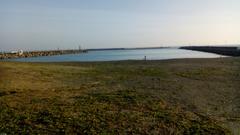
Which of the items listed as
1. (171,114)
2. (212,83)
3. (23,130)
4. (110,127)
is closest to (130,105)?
(171,114)

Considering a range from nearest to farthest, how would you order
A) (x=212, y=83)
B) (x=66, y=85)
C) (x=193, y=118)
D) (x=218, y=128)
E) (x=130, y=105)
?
(x=218, y=128), (x=193, y=118), (x=130, y=105), (x=66, y=85), (x=212, y=83)

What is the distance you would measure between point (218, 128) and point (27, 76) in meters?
11.8

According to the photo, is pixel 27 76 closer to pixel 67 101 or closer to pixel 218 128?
pixel 67 101

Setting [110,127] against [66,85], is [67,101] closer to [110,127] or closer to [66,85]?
[110,127]

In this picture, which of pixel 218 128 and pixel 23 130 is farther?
pixel 218 128

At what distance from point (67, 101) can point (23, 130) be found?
11.6ft

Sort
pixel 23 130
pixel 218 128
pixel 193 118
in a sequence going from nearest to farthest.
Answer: pixel 23 130, pixel 218 128, pixel 193 118

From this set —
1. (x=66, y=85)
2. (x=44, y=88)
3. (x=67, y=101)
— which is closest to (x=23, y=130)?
(x=67, y=101)

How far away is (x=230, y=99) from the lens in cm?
1350

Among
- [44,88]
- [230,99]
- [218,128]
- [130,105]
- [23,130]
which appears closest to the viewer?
[23,130]

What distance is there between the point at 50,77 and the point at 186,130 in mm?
11488

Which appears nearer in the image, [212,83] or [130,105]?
[130,105]

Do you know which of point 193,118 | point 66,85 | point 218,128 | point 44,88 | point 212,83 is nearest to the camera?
point 218,128

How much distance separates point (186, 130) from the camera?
347 inches
